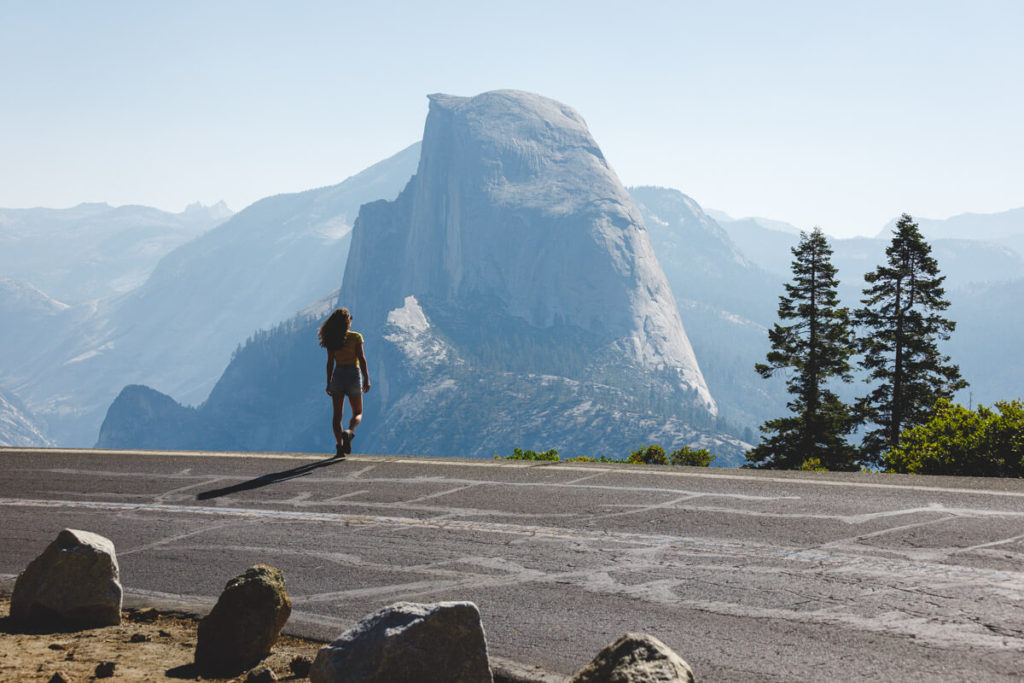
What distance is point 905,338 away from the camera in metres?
42.9

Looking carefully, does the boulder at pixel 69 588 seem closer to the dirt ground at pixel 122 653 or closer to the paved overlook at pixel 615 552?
the dirt ground at pixel 122 653

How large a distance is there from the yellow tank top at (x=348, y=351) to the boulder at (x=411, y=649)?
8651mm

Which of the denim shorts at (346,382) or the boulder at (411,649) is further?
the denim shorts at (346,382)

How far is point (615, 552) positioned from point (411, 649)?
3391 millimetres

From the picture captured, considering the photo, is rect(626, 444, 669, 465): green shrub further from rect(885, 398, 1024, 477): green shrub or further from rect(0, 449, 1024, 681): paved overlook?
rect(0, 449, 1024, 681): paved overlook

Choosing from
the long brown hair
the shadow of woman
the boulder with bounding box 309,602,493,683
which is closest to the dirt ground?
the boulder with bounding box 309,602,493,683

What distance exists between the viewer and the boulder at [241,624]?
507 cm

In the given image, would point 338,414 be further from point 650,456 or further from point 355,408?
point 650,456

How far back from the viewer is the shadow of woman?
10.3 metres

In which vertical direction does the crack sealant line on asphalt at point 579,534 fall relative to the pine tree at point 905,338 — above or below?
below

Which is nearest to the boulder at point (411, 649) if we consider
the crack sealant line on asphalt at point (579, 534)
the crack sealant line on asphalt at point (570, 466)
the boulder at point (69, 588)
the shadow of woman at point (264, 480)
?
the boulder at point (69, 588)

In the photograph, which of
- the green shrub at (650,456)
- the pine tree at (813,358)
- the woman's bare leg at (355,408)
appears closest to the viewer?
the woman's bare leg at (355,408)

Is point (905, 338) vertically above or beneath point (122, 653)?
above

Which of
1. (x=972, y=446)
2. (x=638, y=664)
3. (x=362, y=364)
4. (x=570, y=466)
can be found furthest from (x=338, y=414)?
(x=638, y=664)
